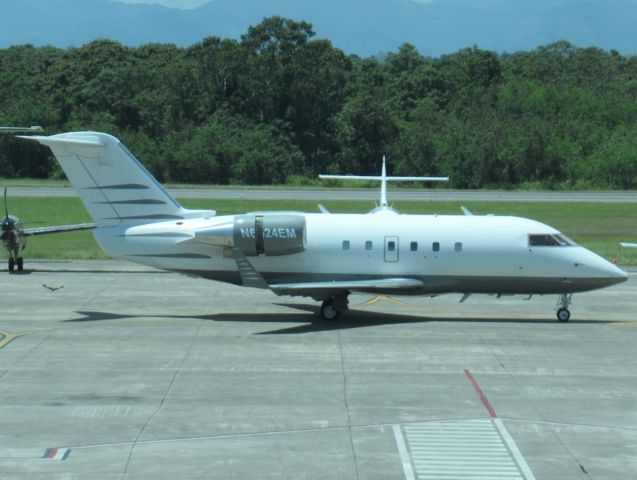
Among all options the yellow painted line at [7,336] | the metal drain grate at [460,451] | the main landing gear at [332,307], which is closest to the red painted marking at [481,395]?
the metal drain grate at [460,451]

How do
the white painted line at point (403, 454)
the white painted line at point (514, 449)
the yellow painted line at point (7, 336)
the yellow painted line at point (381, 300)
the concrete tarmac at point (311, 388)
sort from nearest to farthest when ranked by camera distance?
the white painted line at point (403, 454)
the white painted line at point (514, 449)
the concrete tarmac at point (311, 388)
the yellow painted line at point (7, 336)
the yellow painted line at point (381, 300)

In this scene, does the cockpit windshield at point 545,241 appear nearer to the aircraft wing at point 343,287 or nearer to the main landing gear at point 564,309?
the main landing gear at point 564,309

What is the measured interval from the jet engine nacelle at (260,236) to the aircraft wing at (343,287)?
111cm

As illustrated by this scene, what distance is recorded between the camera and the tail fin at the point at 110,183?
28.2 meters

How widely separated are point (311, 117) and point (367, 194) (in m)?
20.3

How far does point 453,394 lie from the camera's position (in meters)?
19.6

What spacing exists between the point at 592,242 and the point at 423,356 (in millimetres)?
26083

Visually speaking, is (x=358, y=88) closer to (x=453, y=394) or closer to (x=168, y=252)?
(x=168, y=252)

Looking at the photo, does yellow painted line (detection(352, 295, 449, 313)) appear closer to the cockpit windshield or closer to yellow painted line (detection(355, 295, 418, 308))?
Answer: yellow painted line (detection(355, 295, 418, 308))

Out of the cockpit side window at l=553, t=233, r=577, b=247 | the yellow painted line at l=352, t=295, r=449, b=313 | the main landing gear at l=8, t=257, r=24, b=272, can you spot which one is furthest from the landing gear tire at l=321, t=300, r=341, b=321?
the main landing gear at l=8, t=257, r=24, b=272

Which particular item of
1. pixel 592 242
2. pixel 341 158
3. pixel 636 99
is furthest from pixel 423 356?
pixel 636 99

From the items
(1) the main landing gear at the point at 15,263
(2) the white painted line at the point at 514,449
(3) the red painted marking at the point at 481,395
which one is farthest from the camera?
(1) the main landing gear at the point at 15,263

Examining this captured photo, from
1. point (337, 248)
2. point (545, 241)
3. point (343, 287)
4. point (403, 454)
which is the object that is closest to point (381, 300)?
point (337, 248)

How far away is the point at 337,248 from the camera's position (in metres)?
27.9
